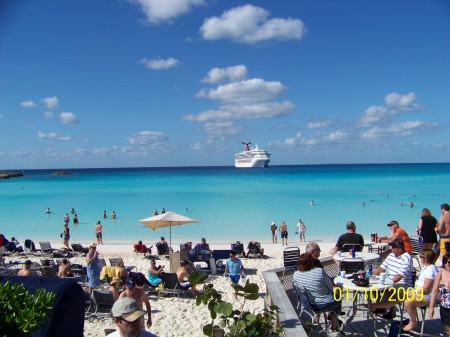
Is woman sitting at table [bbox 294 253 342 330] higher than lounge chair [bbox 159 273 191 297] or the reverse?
higher

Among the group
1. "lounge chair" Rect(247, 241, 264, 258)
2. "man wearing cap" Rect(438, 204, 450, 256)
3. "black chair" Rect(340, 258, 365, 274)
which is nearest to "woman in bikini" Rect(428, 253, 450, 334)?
"black chair" Rect(340, 258, 365, 274)

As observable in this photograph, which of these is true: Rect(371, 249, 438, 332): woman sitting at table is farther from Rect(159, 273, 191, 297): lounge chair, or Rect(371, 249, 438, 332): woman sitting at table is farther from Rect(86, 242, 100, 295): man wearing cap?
Rect(86, 242, 100, 295): man wearing cap

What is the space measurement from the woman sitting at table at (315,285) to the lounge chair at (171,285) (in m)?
4.65

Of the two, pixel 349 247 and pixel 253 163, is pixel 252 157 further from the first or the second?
pixel 349 247

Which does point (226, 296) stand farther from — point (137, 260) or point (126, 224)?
point (126, 224)

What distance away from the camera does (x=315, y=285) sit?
4766 mm

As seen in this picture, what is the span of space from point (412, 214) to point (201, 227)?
17102 millimetres

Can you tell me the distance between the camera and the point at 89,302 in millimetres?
7629

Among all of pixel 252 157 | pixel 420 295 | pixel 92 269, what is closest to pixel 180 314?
pixel 92 269

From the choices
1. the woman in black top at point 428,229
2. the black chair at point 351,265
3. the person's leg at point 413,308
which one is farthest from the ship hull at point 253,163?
the person's leg at point 413,308

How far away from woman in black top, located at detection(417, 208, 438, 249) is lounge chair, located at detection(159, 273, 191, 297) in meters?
5.43

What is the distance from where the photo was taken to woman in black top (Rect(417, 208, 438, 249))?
29.1ft

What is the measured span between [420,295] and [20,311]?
179 inches

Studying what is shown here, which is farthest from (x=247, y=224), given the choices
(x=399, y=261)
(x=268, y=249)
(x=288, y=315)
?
(x=288, y=315)
